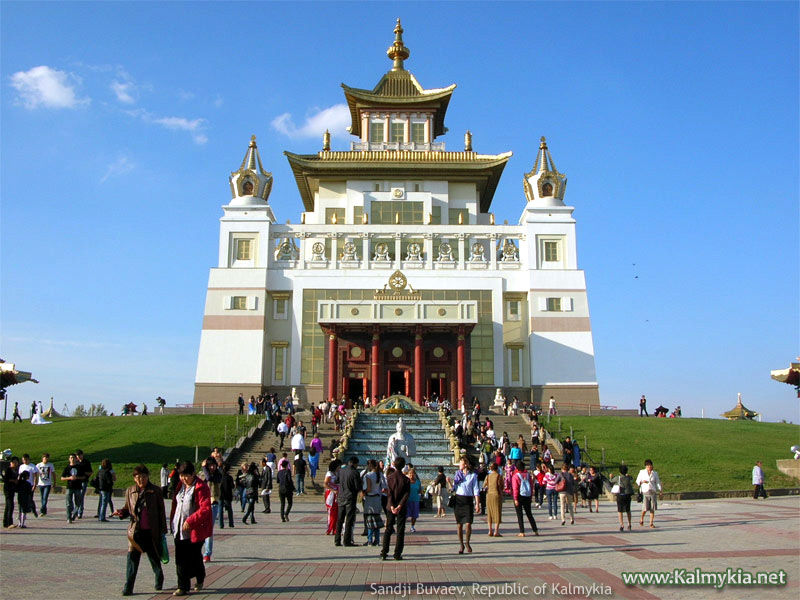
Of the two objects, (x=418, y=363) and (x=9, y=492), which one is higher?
(x=418, y=363)

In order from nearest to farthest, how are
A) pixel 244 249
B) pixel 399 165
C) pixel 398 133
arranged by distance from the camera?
pixel 244 249
pixel 399 165
pixel 398 133

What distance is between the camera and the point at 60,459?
2873cm

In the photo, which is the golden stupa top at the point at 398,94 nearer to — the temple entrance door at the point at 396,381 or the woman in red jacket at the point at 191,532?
the temple entrance door at the point at 396,381

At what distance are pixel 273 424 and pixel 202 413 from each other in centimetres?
914

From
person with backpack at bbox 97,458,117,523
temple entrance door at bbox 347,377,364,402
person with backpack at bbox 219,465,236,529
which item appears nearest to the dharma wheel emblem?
temple entrance door at bbox 347,377,364,402

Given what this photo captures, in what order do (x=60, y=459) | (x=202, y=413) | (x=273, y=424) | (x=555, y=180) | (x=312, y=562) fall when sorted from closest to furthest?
(x=312, y=562) → (x=60, y=459) → (x=273, y=424) → (x=202, y=413) → (x=555, y=180)

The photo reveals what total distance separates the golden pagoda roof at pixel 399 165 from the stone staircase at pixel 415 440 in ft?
76.2

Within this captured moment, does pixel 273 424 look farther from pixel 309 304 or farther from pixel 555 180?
pixel 555 180

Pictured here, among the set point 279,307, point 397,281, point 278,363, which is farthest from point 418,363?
point 279,307

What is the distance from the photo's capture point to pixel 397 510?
12.4 meters

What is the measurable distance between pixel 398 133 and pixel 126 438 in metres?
35.1

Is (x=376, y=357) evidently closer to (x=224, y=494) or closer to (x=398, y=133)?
(x=398, y=133)

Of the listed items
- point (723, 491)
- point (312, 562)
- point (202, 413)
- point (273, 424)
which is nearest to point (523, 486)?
point (312, 562)

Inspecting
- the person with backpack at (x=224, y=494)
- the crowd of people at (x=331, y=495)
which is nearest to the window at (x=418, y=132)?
the crowd of people at (x=331, y=495)
